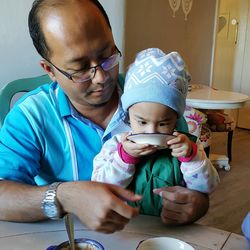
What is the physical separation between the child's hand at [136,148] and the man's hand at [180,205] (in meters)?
0.10

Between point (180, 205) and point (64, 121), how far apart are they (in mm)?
446

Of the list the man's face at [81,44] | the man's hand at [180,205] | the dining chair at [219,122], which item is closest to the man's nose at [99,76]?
the man's face at [81,44]

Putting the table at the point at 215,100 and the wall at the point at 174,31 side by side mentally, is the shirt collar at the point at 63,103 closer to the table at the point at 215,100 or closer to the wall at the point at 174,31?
the wall at the point at 174,31

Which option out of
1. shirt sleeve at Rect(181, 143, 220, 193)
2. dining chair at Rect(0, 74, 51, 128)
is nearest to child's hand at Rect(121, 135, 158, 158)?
shirt sleeve at Rect(181, 143, 220, 193)

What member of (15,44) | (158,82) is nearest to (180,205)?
(158,82)

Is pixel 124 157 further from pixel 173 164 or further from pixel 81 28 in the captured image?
pixel 81 28

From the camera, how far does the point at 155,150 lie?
3.11 feet

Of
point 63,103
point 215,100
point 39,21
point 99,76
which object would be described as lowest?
A: point 215,100

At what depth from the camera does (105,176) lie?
3.22 feet

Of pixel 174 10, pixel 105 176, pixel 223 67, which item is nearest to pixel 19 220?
pixel 105 176

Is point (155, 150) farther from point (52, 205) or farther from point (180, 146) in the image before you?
point (52, 205)

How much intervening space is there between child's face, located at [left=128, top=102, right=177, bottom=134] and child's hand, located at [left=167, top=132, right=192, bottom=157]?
8 centimetres

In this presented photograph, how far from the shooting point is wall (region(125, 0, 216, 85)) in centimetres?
297

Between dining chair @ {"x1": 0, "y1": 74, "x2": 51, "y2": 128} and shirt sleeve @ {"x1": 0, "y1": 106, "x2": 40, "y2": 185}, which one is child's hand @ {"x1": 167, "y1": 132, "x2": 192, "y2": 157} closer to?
shirt sleeve @ {"x1": 0, "y1": 106, "x2": 40, "y2": 185}
